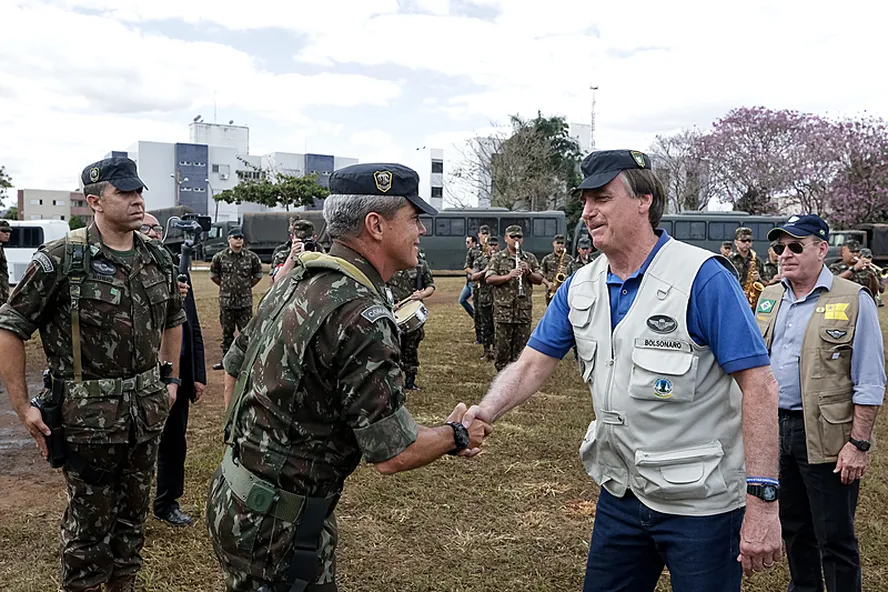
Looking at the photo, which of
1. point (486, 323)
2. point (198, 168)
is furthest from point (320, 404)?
point (198, 168)

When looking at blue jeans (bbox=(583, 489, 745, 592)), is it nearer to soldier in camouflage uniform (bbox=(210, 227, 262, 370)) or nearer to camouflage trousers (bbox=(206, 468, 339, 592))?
camouflage trousers (bbox=(206, 468, 339, 592))

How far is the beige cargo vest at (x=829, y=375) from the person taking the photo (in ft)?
11.1

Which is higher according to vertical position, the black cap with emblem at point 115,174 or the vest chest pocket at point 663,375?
the black cap with emblem at point 115,174

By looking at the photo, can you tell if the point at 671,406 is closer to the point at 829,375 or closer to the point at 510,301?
the point at 829,375

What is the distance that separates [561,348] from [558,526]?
2.52 m

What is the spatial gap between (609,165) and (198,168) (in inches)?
2806

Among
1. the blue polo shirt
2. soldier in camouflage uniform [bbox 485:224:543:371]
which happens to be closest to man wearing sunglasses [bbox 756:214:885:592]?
the blue polo shirt

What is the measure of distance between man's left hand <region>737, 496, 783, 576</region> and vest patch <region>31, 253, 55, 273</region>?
3022mm

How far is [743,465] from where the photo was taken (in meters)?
2.36

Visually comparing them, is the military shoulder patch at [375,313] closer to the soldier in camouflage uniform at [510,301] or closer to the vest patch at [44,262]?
the vest patch at [44,262]

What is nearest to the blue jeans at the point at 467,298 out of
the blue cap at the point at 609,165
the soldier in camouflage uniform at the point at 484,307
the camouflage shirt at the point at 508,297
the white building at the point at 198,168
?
the soldier in camouflage uniform at the point at 484,307

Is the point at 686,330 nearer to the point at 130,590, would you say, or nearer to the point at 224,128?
the point at 130,590

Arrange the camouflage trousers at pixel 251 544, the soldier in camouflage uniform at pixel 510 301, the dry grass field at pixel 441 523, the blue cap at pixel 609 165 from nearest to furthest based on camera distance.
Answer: the camouflage trousers at pixel 251 544 → the blue cap at pixel 609 165 → the dry grass field at pixel 441 523 → the soldier in camouflage uniform at pixel 510 301

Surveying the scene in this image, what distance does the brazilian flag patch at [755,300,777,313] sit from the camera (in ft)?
12.6
